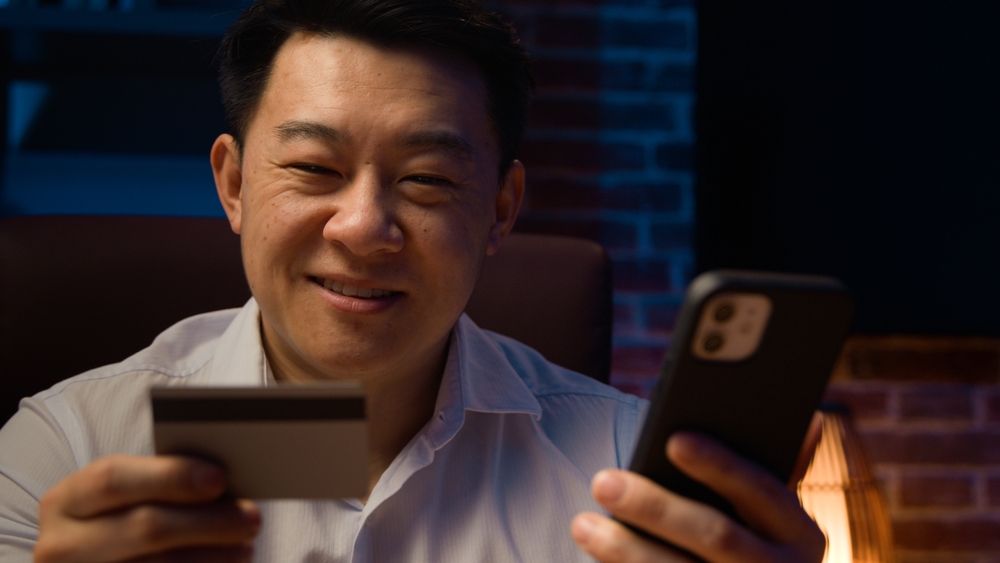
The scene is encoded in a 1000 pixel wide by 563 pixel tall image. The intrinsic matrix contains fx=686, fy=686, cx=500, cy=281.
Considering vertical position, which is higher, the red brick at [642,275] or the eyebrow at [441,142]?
the eyebrow at [441,142]

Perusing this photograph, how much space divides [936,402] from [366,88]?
1.60m

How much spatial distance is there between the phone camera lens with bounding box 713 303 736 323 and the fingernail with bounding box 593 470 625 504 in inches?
6.1

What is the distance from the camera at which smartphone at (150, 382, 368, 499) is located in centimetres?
51

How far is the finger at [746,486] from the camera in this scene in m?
0.56

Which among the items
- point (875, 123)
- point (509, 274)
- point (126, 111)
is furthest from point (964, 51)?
point (126, 111)

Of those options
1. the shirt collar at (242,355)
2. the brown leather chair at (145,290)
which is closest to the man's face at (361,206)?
the shirt collar at (242,355)

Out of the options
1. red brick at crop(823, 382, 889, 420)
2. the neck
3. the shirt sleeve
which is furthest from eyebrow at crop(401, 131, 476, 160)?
red brick at crop(823, 382, 889, 420)

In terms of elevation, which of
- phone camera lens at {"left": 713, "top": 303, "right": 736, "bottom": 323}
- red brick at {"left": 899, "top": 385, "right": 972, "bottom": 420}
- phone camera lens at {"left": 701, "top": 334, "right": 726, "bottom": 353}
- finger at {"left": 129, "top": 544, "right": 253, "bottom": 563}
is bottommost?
red brick at {"left": 899, "top": 385, "right": 972, "bottom": 420}

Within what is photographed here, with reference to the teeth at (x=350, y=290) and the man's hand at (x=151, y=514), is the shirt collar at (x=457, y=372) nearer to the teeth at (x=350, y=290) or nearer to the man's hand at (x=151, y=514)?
the teeth at (x=350, y=290)

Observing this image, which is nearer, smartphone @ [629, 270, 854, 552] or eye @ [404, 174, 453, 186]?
smartphone @ [629, 270, 854, 552]

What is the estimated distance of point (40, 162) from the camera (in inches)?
69.7

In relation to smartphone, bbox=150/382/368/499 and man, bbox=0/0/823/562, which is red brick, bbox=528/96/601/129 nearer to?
man, bbox=0/0/823/562

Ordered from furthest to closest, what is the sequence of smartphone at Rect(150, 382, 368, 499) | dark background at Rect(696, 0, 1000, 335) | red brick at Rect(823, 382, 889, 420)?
red brick at Rect(823, 382, 889, 420) < dark background at Rect(696, 0, 1000, 335) < smartphone at Rect(150, 382, 368, 499)

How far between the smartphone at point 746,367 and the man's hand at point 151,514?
0.34 metres
